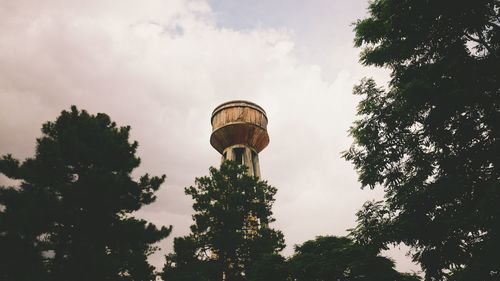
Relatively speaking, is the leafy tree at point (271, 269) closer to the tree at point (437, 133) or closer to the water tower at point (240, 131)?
the tree at point (437, 133)

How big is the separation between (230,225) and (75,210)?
17.5ft

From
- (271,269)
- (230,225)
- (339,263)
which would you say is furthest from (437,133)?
(230,225)

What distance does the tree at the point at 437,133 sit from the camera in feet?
22.9

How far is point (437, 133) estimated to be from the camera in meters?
7.91

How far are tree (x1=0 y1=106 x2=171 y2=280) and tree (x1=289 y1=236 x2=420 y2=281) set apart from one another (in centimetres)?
427

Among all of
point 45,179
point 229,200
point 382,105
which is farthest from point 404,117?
point 45,179

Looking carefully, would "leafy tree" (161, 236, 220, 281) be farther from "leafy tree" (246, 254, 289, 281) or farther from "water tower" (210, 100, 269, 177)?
"water tower" (210, 100, 269, 177)

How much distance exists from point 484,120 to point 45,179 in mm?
11288

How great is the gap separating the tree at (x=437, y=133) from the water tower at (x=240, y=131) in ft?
29.7

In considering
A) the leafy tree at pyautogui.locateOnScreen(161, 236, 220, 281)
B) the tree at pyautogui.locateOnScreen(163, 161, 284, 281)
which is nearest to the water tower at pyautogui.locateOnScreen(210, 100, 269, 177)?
the tree at pyautogui.locateOnScreen(163, 161, 284, 281)

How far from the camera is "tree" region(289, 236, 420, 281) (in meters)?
7.70

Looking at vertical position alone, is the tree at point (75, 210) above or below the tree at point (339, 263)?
above

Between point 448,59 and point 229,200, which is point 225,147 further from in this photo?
point 448,59

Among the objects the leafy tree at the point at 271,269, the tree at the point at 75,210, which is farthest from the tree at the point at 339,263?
the tree at the point at 75,210
